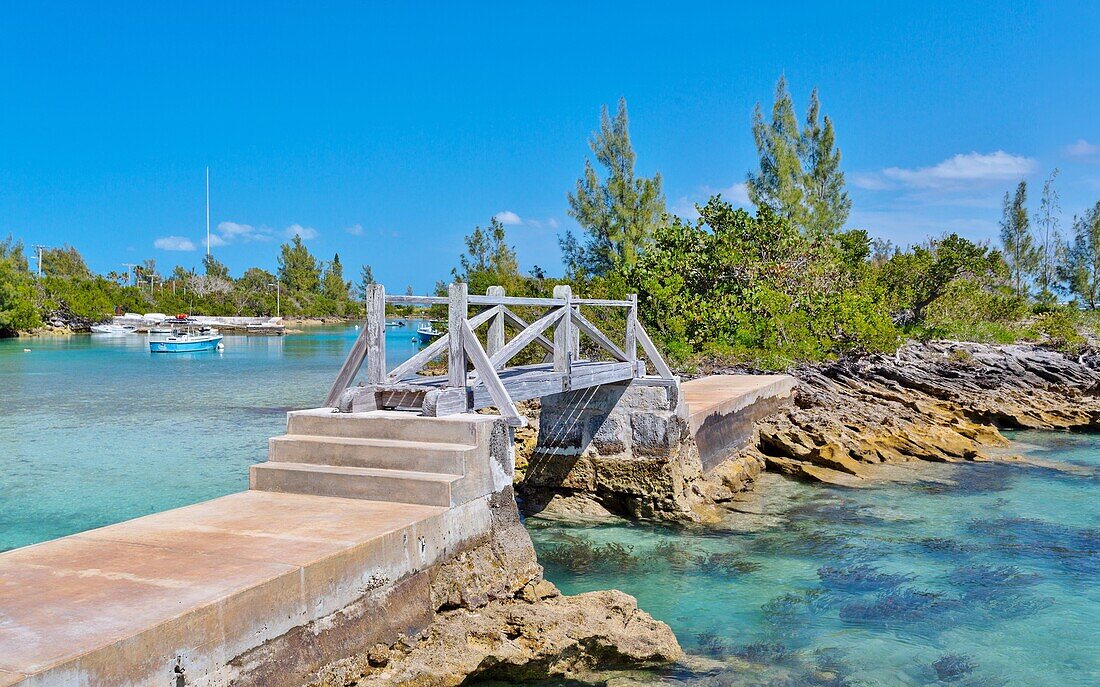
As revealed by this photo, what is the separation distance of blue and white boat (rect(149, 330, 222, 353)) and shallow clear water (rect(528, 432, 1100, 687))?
176 ft

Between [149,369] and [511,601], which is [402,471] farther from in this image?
[149,369]

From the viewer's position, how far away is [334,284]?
144750mm

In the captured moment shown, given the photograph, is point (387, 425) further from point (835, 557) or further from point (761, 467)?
point (761, 467)

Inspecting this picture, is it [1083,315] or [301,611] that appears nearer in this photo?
[301,611]

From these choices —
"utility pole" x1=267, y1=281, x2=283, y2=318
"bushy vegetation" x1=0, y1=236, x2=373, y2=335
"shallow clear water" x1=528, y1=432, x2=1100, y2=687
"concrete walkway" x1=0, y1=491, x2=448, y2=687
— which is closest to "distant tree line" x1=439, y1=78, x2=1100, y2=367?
"shallow clear water" x1=528, y1=432, x2=1100, y2=687

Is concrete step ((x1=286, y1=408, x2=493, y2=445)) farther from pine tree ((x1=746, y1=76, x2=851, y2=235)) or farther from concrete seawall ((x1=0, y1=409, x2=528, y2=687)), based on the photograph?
pine tree ((x1=746, y1=76, x2=851, y2=235))

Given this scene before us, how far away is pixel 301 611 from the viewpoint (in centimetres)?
485

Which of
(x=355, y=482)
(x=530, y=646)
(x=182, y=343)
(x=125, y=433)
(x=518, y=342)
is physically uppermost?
(x=518, y=342)

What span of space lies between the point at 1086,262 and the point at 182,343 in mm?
59370

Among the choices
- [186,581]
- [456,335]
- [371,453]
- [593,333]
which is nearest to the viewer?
[186,581]

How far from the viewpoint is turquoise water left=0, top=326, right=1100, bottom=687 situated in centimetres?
737

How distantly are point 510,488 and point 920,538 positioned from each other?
667cm

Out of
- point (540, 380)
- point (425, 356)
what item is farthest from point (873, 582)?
point (425, 356)

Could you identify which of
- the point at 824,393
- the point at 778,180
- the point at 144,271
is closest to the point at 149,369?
the point at 778,180
